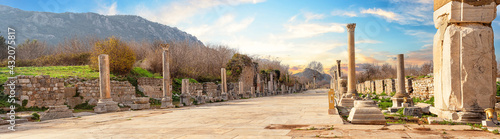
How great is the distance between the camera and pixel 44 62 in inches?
1209

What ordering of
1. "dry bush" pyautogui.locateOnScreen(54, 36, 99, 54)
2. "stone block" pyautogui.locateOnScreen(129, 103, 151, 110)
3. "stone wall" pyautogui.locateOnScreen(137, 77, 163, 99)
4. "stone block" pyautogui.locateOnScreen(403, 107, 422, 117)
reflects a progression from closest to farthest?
"stone block" pyautogui.locateOnScreen(403, 107, 422, 117) → "stone block" pyautogui.locateOnScreen(129, 103, 151, 110) → "stone wall" pyautogui.locateOnScreen(137, 77, 163, 99) → "dry bush" pyautogui.locateOnScreen(54, 36, 99, 54)

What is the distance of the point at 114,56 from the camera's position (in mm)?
27531

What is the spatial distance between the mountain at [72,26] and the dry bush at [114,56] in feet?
189

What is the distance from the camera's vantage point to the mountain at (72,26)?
93.9m

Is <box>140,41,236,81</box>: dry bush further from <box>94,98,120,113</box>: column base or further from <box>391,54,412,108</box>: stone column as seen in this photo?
<box>391,54,412,108</box>: stone column

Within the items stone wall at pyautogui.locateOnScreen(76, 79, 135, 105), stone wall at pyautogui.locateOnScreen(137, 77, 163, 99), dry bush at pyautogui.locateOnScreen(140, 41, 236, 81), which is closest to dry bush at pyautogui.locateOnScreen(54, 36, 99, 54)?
dry bush at pyautogui.locateOnScreen(140, 41, 236, 81)

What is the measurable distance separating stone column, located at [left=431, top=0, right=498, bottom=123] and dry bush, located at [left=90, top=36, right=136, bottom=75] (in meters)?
25.9

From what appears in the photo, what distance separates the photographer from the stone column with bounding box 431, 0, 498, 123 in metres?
7.11

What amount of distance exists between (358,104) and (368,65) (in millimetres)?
55488

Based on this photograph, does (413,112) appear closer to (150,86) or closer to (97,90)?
(97,90)

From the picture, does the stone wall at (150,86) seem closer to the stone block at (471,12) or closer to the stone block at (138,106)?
the stone block at (138,106)

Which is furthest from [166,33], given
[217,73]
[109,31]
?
[217,73]

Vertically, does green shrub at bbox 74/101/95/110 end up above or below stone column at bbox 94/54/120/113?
below

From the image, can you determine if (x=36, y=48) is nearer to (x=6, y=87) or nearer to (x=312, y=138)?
(x=6, y=87)
